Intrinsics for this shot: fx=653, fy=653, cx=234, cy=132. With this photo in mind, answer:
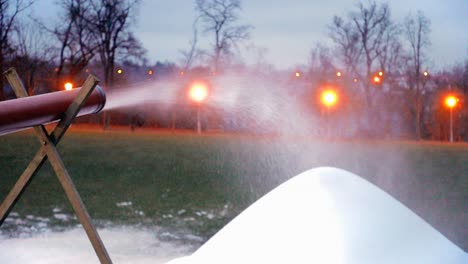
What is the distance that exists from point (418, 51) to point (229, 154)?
1085cm

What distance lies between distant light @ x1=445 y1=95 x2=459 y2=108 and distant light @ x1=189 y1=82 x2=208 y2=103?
1417 cm

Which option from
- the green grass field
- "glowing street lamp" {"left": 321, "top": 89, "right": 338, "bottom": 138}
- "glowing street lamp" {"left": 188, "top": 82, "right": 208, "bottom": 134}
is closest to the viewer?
the green grass field

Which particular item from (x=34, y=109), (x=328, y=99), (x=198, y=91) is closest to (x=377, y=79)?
(x=328, y=99)

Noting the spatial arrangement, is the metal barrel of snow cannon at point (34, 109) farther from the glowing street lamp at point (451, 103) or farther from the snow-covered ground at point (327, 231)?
the glowing street lamp at point (451, 103)

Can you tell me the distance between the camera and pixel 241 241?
3.85 m

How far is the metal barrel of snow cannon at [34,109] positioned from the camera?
3.06 meters

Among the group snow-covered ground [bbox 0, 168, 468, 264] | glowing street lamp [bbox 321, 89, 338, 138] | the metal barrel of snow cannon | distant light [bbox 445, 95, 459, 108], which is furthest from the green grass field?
distant light [bbox 445, 95, 459, 108]

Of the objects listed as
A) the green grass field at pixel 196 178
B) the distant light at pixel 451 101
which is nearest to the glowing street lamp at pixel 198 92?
the green grass field at pixel 196 178

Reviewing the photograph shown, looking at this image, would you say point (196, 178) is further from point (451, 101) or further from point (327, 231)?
point (451, 101)

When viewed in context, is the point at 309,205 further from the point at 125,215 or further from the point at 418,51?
the point at 418,51

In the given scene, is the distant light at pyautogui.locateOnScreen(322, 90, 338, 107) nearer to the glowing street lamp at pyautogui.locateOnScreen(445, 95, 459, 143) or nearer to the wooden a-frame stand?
the glowing street lamp at pyautogui.locateOnScreen(445, 95, 459, 143)

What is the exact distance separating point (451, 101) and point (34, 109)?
26.0m

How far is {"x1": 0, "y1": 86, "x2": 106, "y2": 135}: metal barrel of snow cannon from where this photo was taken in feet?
10.1

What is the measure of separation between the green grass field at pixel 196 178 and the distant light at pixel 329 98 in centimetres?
881
